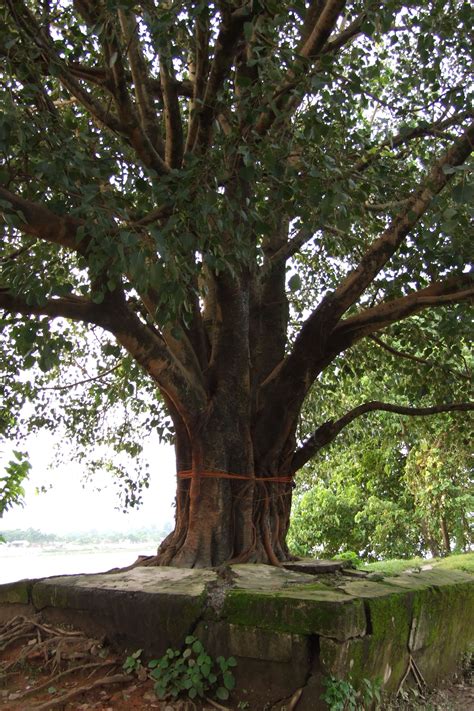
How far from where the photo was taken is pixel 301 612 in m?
3.35

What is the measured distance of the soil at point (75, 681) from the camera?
3.48 m

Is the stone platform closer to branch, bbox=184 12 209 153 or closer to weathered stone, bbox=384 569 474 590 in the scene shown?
weathered stone, bbox=384 569 474 590

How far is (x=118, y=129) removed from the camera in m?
4.37

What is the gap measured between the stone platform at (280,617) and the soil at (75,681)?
119 millimetres

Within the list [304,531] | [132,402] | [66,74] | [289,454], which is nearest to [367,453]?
[304,531]

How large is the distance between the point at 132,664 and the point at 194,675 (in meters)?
0.50

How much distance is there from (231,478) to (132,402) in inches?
141

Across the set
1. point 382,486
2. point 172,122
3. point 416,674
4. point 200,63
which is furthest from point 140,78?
point 382,486

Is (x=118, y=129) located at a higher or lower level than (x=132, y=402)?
higher

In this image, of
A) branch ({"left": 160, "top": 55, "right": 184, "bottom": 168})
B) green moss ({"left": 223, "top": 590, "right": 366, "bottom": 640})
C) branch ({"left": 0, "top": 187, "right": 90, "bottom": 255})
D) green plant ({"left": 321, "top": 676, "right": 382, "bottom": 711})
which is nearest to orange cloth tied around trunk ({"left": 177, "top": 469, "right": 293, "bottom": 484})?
green moss ({"left": 223, "top": 590, "right": 366, "bottom": 640})

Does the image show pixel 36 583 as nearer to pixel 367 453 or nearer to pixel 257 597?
pixel 257 597

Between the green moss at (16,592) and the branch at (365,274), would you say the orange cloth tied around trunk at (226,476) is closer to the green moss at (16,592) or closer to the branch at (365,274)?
the branch at (365,274)

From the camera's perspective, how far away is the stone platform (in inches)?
131

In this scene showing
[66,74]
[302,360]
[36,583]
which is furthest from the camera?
[302,360]
